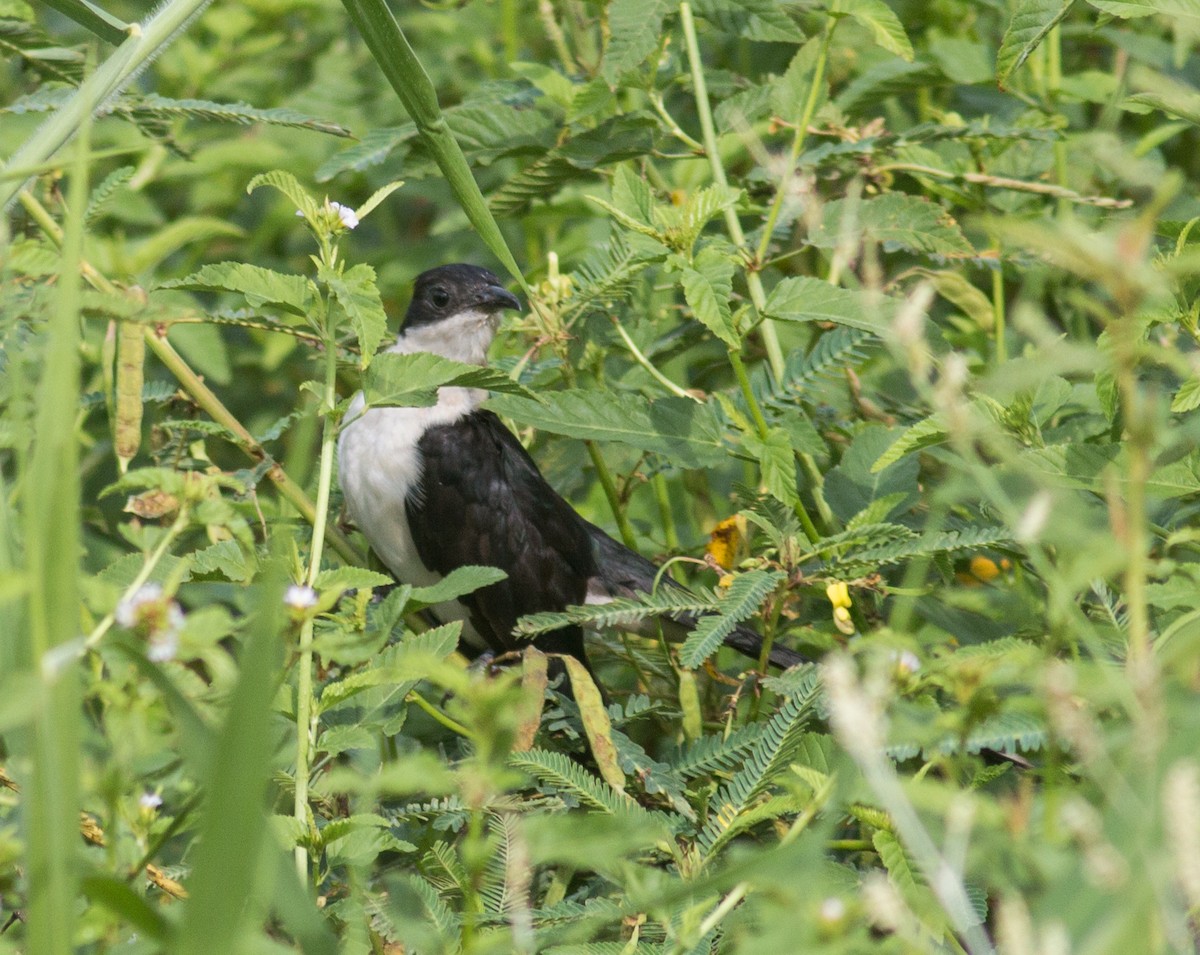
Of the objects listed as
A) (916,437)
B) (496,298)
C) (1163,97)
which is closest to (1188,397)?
(916,437)

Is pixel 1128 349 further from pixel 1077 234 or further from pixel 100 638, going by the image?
pixel 100 638

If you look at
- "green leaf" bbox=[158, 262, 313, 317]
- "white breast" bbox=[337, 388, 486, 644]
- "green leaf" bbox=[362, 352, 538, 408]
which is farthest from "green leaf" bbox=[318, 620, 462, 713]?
"white breast" bbox=[337, 388, 486, 644]

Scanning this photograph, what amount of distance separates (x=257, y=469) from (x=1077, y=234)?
2297 mm

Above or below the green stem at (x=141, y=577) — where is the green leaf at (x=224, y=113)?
above

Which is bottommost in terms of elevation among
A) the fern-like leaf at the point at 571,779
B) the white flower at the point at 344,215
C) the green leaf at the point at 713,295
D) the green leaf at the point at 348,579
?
the fern-like leaf at the point at 571,779

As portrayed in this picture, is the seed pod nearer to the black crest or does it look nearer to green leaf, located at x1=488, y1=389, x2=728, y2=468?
green leaf, located at x1=488, y1=389, x2=728, y2=468

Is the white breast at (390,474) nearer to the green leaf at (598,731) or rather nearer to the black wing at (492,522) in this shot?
the black wing at (492,522)

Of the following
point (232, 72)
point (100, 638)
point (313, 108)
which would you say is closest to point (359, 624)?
point (100, 638)

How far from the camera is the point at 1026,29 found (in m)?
2.70

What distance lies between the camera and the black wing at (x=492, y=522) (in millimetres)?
4566

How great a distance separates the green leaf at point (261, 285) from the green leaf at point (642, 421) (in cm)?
59

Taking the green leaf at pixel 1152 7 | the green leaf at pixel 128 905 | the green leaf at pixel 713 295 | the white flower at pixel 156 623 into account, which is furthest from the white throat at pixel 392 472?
the green leaf at pixel 128 905

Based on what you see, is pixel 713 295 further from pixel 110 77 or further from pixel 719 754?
pixel 110 77

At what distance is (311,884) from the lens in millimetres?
2160
